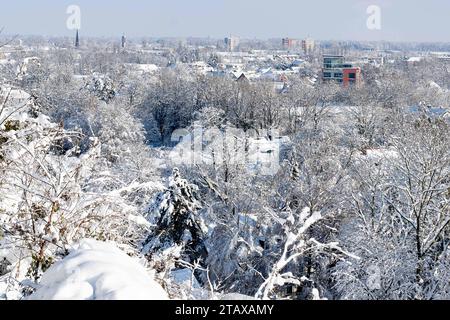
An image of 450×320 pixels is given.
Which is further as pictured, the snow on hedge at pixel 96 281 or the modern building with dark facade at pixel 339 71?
the modern building with dark facade at pixel 339 71

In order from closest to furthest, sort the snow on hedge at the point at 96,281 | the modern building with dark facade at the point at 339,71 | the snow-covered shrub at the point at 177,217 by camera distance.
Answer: the snow on hedge at the point at 96,281 → the snow-covered shrub at the point at 177,217 → the modern building with dark facade at the point at 339,71

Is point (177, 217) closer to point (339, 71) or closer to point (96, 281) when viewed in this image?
point (96, 281)

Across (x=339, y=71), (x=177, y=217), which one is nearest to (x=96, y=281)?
(x=177, y=217)

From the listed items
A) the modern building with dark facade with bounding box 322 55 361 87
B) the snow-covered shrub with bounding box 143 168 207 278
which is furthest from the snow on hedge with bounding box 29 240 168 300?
the modern building with dark facade with bounding box 322 55 361 87

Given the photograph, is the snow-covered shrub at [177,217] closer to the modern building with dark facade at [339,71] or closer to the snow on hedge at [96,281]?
the snow on hedge at [96,281]

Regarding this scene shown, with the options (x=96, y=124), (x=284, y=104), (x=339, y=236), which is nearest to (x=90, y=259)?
(x=339, y=236)

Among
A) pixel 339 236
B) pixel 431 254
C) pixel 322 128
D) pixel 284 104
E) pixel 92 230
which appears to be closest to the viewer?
pixel 92 230

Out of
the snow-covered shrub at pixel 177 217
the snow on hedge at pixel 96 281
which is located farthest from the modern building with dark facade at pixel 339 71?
the snow on hedge at pixel 96 281

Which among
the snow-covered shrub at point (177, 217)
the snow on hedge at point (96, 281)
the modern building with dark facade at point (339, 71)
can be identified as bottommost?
the snow-covered shrub at point (177, 217)
